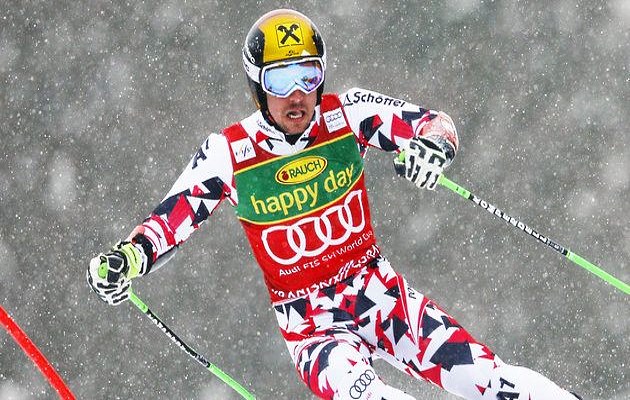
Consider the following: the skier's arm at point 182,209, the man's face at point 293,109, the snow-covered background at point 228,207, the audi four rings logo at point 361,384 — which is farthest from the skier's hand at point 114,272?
the snow-covered background at point 228,207

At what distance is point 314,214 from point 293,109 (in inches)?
16.2

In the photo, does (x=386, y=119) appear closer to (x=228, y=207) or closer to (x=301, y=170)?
(x=301, y=170)

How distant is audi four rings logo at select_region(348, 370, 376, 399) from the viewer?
3945 mm

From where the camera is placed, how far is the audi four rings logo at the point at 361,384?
3945 mm

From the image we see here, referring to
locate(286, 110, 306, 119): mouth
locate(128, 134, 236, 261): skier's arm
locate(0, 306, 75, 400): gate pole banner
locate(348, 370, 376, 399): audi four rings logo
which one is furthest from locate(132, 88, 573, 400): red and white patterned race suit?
locate(0, 306, 75, 400): gate pole banner

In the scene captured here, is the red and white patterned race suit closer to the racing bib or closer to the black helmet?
the racing bib

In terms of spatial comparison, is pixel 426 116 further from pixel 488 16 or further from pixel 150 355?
pixel 150 355

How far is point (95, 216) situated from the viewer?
8.46 m

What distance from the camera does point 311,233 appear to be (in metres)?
4.41

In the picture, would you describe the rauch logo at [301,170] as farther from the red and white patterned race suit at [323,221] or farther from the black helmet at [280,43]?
the black helmet at [280,43]

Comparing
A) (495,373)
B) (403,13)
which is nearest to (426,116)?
(495,373)

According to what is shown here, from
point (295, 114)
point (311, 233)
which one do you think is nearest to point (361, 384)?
point (311, 233)

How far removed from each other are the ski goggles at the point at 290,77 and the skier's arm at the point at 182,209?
0.35 meters

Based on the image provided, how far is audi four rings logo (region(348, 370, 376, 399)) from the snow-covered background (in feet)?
13.7
